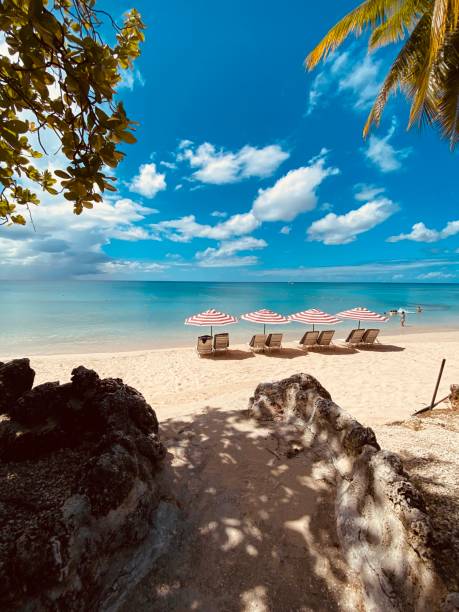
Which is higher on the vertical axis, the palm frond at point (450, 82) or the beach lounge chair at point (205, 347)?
the palm frond at point (450, 82)

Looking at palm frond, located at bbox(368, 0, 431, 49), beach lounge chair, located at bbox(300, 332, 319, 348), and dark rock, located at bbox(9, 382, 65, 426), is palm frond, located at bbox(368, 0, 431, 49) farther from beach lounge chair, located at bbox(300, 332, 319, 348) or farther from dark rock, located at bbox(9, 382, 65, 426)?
dark rock, located at bbox(9, 382, 65, 426)

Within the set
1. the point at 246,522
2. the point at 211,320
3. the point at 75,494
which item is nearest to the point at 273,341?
the point at 211,320

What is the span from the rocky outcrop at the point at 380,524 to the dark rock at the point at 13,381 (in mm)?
3547

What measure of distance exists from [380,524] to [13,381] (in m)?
3.84

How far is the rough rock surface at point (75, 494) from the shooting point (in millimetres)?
1512

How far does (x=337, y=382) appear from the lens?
26.8ft

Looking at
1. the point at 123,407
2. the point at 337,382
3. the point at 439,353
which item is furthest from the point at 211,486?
the point at 439,353

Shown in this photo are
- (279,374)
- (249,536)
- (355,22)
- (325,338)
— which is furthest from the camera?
(325,338)

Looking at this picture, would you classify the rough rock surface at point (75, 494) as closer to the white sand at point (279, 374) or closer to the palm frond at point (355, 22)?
the white sand at point (279, 374)

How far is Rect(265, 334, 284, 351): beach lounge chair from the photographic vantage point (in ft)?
39.0

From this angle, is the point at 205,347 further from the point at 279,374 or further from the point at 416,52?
the point at 416,52

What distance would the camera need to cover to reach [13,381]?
316 centimetres

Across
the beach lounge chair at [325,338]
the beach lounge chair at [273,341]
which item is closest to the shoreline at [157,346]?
the beach lounge chair at [273,341]

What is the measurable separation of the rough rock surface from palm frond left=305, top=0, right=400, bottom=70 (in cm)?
871
